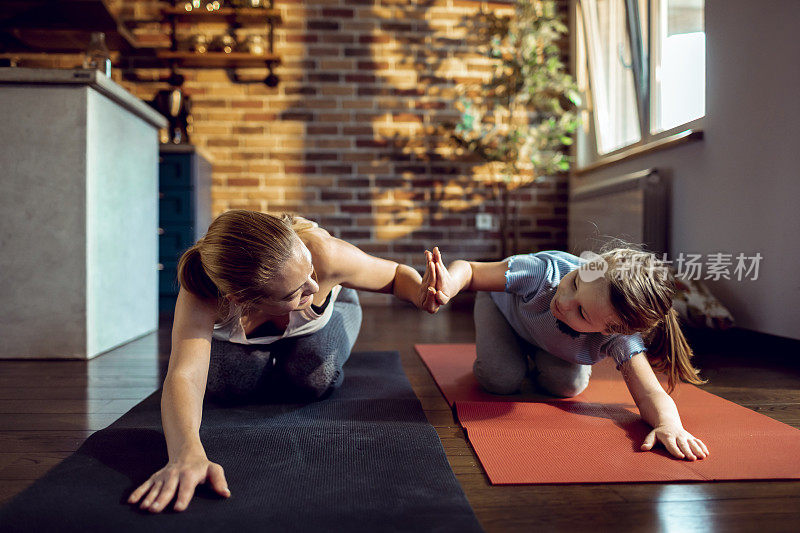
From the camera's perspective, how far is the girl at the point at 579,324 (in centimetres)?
109

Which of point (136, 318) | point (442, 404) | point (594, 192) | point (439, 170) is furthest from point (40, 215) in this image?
point (594, 192)

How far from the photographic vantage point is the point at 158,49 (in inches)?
149

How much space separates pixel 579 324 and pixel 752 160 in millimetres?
1528

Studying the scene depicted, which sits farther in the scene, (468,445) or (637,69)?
(637,69)

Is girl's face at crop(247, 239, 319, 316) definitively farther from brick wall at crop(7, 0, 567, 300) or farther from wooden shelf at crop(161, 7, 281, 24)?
wooden shelf at crop(161, 7, 281, 24)

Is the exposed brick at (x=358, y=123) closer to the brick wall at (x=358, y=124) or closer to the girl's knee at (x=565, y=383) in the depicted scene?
the brick wall at (x=358, y=124)

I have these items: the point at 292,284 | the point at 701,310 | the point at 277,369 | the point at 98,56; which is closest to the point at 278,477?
the point at 292,284

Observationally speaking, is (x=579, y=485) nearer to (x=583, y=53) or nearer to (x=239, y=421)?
(x=239, y=421)

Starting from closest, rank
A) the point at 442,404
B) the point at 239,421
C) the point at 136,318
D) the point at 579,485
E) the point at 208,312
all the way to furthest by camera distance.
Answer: the point at 579,485 < the point at 208,312 < the point at 239,421 < the point at 442,404 < the point at 136,318

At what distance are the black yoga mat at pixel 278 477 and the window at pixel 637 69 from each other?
2.28 meters

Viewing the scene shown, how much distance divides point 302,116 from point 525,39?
153 centimetres

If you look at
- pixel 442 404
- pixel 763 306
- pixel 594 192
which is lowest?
pixel 442 404

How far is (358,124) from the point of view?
153 inches

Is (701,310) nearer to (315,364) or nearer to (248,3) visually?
(315,364)
